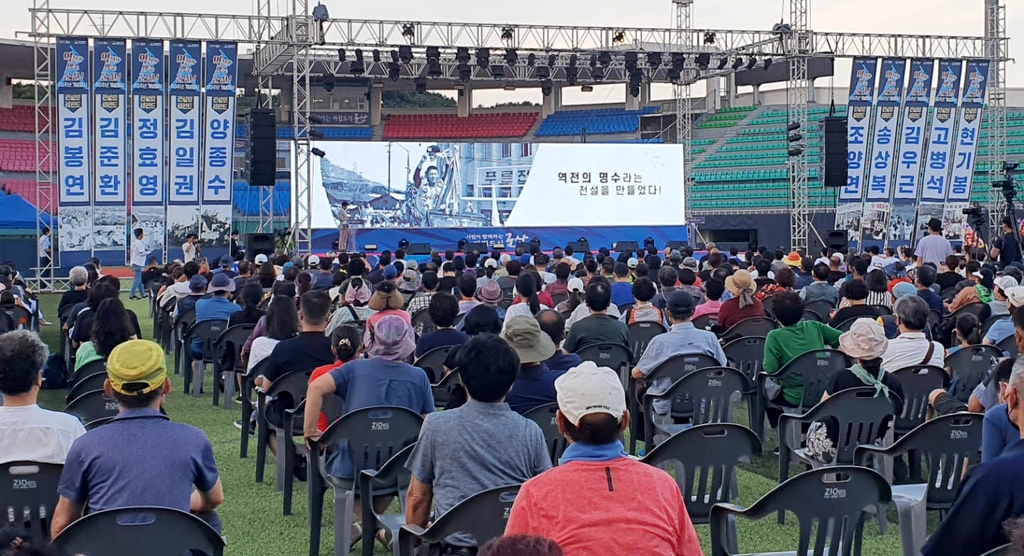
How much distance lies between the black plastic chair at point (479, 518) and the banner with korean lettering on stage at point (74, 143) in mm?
17915

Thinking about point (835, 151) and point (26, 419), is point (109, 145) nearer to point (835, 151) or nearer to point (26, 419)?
point (835, 151)

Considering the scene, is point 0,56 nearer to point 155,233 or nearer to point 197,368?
point 155,233

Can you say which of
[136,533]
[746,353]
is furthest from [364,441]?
[746,353]

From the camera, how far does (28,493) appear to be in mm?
3756

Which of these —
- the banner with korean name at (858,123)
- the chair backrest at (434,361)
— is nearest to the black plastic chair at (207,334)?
the chair backrest at (434,361)

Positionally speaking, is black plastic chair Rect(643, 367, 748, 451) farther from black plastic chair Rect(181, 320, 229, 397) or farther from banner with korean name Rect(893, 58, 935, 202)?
banner with korean name Rect(893, 58, 935, 202)

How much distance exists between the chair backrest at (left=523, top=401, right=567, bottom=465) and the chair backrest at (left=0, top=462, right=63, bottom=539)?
6.11ft

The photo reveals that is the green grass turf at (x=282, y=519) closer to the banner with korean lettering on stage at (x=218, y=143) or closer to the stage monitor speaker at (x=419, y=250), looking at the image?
the banner with korean lettering on stage at (x=218, y=143)

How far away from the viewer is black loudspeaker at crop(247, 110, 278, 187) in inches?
795

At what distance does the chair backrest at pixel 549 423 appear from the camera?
15.4 ft

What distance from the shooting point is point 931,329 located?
31.2 ft

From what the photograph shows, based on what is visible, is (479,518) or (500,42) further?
(500,42)

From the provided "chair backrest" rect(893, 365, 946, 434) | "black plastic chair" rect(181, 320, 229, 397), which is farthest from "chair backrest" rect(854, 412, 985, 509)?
"black plastic chair" rect(181, 320, 229, 397)

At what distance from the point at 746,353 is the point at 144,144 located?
15.7m
